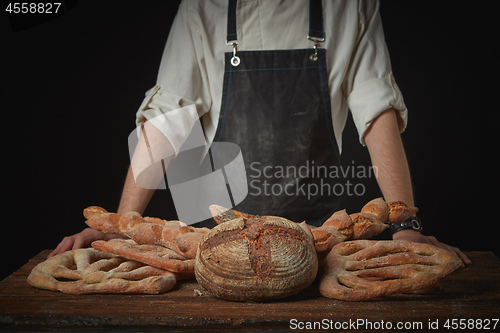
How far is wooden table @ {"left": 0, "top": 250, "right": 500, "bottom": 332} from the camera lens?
73cm

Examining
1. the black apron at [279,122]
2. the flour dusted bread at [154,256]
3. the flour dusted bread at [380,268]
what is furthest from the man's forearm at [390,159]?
the flour dusted bread at [154,256]

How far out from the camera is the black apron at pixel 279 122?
142 centimetres

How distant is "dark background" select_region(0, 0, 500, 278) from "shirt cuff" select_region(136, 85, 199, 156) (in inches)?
22.2

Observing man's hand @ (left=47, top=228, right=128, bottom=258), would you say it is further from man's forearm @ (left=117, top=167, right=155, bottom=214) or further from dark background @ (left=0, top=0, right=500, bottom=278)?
dark background @ (left=0, top=0, right=500, bottom=278)

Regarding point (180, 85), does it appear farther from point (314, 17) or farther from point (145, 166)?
point (314, 17)

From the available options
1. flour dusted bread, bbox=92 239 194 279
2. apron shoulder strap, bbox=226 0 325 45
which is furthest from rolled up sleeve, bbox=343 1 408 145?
flour dusted bread, bbox=92 239 194 279

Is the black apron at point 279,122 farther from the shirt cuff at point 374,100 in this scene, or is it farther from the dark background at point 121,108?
the dark background at point 121,108

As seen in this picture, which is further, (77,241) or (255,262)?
(77,241)

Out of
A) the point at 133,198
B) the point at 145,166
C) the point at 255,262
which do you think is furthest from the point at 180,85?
the point at 255,262

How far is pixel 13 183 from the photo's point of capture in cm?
184

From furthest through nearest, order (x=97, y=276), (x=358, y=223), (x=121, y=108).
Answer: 1. (x=121, y=108)
2. (x=358, y=223)
3. (x=97, y=276)

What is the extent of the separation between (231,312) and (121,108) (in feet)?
4.49

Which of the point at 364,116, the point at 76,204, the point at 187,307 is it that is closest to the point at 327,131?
the point at 364,116

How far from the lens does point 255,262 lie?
79cm
